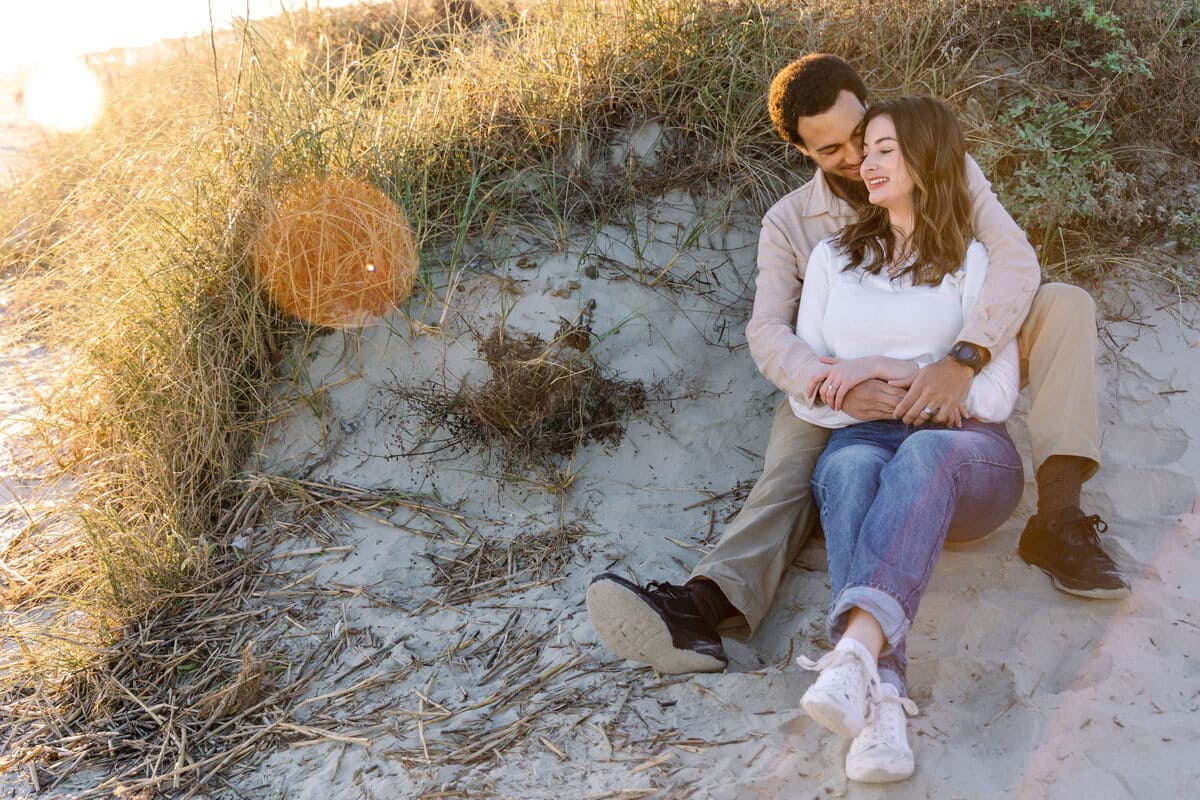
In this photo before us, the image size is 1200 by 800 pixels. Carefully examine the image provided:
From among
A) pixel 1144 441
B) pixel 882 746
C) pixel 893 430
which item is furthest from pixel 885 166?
pixel 882 746

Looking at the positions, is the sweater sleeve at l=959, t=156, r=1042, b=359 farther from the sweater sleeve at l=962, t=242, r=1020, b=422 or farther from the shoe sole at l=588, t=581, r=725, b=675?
the shoe sole at l=588, t=581, r=725, b=675

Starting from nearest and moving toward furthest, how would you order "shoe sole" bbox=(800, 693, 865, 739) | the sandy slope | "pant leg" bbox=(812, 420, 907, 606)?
"shoe sole" bbox=(800, 693, 865, 739), the sandy slope, "pant leg" bbox=(812, 420, 907, 606)

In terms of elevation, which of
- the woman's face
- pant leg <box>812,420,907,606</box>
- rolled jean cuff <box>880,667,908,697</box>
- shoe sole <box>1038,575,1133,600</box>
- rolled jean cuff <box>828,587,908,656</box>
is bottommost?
shoe sole <box>1038,575,1133,600</box>

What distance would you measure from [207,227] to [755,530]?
2595 mm

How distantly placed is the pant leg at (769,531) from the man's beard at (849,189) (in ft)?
2.47

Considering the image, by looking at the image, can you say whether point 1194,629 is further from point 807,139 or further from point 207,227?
point 207,227

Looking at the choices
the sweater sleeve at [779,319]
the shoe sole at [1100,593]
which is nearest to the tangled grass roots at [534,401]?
the sweater sleeve at [779,319]

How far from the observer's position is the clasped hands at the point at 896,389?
8.73ft

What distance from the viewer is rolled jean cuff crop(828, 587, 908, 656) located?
223 centimetres

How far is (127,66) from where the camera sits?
7.52 m

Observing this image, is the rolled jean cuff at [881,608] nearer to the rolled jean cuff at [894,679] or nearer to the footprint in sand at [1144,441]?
the rolled jean cuff at [894,679]

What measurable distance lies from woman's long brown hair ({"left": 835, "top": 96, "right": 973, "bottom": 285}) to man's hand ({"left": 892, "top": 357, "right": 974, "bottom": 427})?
1.06 feet

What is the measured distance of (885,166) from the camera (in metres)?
2.86

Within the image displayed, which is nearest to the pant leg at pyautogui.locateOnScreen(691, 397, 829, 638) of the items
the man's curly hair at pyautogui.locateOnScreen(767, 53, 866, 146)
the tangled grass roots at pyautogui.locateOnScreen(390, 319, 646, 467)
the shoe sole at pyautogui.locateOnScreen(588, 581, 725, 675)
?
the shoe sole at pyautogui.locateOnScreen(588, 581, 725, 675)
